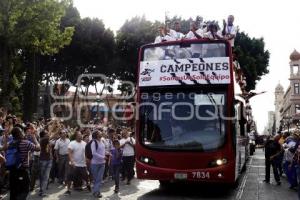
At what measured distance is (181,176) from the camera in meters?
12.7

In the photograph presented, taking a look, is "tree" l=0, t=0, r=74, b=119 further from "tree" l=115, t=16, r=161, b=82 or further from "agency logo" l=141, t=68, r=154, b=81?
"tree" l=115, t=16, r=161, b=82

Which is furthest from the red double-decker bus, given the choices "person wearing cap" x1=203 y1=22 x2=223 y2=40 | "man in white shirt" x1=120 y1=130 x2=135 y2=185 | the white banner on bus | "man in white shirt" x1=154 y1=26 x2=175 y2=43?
"man in white shirt" x1=120 y1=130 x2=135 y2=185

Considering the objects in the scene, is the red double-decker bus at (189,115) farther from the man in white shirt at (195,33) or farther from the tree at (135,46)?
the tree at (135,46)

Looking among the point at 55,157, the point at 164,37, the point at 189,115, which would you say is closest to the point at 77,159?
the point at 55,157

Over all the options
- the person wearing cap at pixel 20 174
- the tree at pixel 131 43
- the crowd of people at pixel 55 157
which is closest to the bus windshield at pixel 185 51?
the crowd of people at pixel 55 157

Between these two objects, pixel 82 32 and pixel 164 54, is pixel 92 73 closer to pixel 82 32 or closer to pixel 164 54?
pixel 82 32

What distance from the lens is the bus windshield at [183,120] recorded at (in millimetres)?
12773

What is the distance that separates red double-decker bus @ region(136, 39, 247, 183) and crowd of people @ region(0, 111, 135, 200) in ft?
4.15

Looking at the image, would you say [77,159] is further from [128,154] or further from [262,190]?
[262,190]

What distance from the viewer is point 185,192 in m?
14.4

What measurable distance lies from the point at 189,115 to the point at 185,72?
1169 mm

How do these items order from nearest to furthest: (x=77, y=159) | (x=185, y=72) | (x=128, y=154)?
(x=185, y=72) < (x=77, y=159) < (x=128, y=154)

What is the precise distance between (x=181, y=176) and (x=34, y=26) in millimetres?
13595

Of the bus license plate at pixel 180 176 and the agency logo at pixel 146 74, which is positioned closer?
the bus license plate at pixel 180 176
